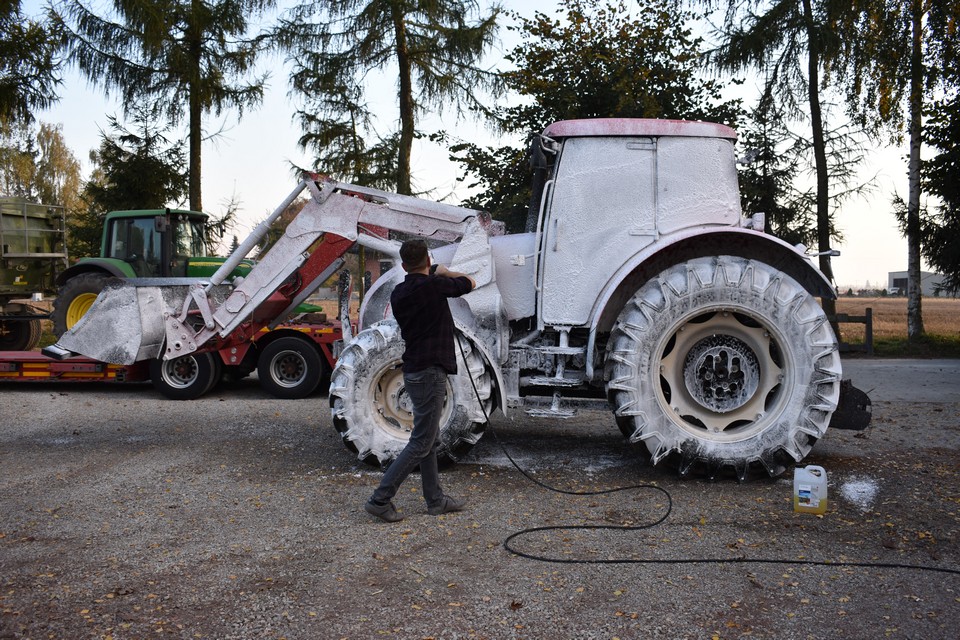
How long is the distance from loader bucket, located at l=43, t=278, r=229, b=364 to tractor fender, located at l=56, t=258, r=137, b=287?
502 centimetres

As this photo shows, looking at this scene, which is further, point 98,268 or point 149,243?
point 149,243

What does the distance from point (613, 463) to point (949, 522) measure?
2.57m

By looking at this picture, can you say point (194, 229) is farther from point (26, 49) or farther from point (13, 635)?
point (13, 635)

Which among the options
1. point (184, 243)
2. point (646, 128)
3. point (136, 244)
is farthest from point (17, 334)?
point (646, 128)

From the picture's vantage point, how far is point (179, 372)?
36.9 ft

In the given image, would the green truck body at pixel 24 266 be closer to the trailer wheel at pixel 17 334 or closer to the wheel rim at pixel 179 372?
the trailer wheel at pixel 17 334

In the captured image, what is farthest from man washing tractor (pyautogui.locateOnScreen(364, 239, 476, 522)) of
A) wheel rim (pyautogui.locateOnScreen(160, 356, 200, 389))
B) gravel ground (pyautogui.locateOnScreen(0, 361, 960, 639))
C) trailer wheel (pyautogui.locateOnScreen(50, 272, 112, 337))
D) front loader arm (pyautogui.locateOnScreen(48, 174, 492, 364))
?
trailer wheel (pyautogui.locateOnScreen(50, 272, 112, 337))

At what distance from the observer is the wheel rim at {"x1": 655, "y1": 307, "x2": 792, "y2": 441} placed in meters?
6.57

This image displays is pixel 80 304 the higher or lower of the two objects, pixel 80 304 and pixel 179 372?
the higher

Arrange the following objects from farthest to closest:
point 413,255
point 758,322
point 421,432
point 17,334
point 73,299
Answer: point 17,334, point 73,299, point 758,322, point 413,255, point 421,432

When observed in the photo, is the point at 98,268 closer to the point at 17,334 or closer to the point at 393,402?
the point at 17,334

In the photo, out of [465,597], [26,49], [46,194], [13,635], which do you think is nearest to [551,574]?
[465,597]

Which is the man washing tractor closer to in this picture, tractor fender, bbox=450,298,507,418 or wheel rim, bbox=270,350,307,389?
tractor fender, bbox=450,298,507,418

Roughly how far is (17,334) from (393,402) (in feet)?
38.6
